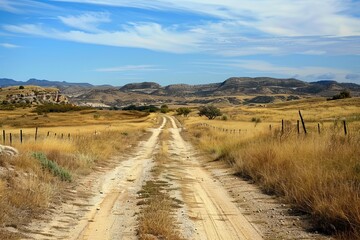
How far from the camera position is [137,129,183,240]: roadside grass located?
8289 millimetres

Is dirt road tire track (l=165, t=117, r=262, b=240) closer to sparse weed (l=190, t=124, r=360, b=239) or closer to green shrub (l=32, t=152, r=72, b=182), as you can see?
sparse weed (l=190, t=124, r=360, b=239)

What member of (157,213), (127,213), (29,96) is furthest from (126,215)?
(29,96)

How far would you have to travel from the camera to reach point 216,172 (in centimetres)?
1862

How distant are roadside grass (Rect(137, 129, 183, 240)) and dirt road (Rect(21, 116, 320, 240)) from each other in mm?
205

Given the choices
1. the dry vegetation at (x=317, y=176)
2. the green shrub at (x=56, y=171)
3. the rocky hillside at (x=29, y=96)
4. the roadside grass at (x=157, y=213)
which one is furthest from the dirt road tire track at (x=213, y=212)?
the rocky hillside at (x=29, y=96)

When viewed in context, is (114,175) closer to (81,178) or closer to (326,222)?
(81,178)

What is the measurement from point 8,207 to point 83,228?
1.69m

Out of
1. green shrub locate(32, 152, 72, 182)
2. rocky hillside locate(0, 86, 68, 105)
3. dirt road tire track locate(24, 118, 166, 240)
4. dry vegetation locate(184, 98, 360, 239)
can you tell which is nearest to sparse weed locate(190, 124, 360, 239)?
dry vegetation locate(184, 98, 360, 239)

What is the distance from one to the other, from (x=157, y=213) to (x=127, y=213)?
1036 mm

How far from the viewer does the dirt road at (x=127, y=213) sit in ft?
28.1

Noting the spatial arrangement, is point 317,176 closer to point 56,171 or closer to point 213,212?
point 213,212

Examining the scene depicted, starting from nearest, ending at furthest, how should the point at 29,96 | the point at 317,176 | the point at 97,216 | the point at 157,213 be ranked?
the point at 157,213
the point at 97,216
the point at 317,176
the point at 29,96

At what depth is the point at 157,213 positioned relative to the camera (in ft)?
31.7

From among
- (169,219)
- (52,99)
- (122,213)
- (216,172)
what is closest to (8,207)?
(122,213)
